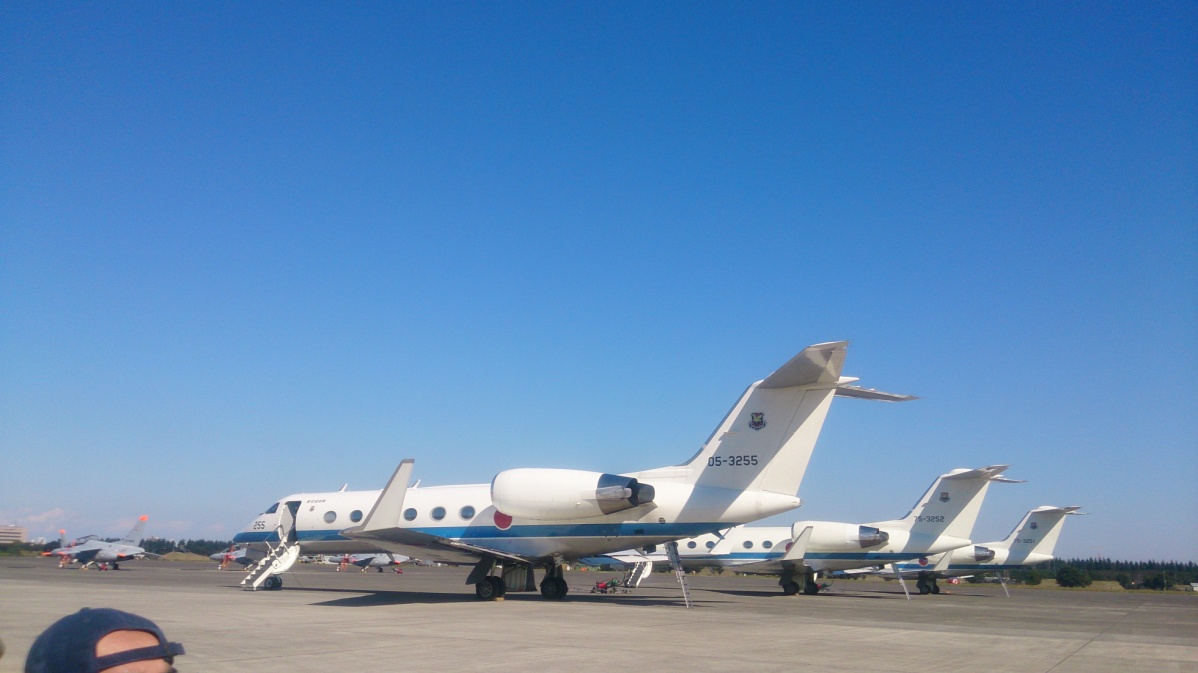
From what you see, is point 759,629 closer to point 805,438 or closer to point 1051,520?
point 805,438

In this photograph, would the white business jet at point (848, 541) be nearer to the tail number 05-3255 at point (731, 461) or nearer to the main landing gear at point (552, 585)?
the main landing gear at point (552, 585)

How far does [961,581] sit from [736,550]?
3827 cm

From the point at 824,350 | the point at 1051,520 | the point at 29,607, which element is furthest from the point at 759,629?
the point at 1051,520

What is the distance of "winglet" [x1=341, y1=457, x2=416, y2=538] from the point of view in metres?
19.2

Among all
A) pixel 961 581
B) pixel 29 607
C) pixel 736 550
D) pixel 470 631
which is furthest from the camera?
pixel 961 581

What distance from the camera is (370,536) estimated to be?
63.5 ft

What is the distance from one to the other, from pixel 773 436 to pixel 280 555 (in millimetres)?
15309

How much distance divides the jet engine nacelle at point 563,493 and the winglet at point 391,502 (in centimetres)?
Result: 209

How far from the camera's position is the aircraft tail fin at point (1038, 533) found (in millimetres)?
39250

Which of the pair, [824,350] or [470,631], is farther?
[824,350]

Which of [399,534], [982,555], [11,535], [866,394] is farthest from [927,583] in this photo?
[11,535]

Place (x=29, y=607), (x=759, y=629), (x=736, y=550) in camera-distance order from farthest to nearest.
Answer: (x=736, y=550)
(x=29, y=607)
(x=759, y=629)

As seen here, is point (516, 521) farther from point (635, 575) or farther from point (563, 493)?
point (635, 575)

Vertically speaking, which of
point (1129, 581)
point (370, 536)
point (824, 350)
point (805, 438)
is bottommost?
point (1129, 581)
